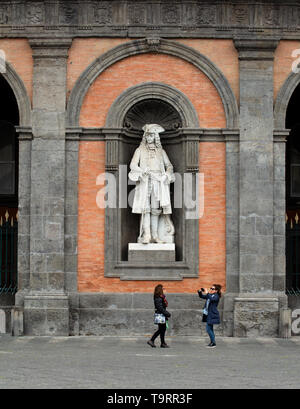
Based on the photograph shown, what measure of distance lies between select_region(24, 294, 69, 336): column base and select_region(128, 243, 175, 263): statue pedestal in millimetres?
2023

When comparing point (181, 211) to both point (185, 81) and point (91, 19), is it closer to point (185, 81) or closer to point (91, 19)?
point (185, 81)

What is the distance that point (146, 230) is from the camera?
76.4 ft

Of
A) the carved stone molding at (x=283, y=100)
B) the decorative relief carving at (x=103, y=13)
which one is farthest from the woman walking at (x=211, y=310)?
the decorative relief carving at (x=103, y=13)

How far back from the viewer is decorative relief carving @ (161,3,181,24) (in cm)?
2311

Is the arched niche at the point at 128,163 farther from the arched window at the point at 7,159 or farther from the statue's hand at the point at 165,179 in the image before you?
the arched window at the point at 7,159

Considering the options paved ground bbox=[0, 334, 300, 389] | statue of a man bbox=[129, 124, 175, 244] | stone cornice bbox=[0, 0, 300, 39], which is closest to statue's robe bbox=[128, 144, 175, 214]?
statue of a man bbox=[129, 124, 175, 244]

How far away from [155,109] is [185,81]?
1.17 m

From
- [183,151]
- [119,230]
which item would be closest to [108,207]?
[119,230]

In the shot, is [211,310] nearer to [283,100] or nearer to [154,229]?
[154,229]

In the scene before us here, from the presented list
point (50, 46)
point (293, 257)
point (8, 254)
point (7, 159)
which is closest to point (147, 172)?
point (50, 46)

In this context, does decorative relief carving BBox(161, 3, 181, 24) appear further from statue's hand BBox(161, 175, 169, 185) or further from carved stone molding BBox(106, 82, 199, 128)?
statue's hand BBox(161, 175, 169, 185)

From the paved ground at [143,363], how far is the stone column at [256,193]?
0.76 metres

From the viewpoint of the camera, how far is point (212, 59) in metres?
23.1

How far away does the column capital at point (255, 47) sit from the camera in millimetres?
22906
